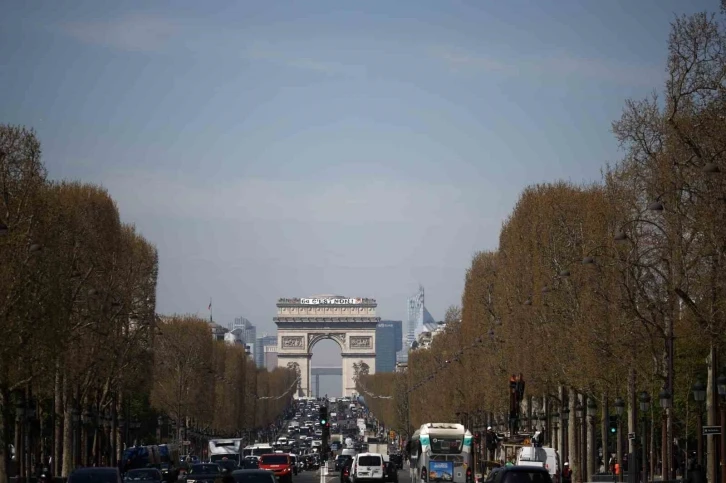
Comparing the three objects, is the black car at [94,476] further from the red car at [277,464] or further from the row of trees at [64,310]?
the red car at [277,464]

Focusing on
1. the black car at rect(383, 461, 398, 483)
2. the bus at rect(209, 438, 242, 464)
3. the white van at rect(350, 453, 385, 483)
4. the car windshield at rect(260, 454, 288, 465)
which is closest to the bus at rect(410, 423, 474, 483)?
the white van at rect(350, 453, 385, 483)

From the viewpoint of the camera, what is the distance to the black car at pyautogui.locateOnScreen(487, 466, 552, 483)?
34.0m

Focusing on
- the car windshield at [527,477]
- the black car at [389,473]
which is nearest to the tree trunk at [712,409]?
the car windshield at [527,477]

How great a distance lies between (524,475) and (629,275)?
23482 mm

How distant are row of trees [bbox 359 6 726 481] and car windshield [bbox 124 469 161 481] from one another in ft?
58.2

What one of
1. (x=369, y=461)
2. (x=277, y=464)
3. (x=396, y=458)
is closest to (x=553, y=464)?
(x=369, y=461)

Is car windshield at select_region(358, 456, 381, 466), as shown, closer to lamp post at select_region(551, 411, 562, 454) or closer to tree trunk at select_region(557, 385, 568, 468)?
tree trunk at select_region(557, 385, 568, 468)

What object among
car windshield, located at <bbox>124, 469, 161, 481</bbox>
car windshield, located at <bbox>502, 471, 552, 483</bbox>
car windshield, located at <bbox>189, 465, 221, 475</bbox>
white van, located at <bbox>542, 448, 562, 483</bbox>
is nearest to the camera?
car windshield, located at <bbox>502, 471, 552, 483</bbox>

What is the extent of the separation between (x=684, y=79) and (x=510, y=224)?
3837cm

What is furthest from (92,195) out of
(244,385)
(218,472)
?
(244,385)

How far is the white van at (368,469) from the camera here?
72188 millimetres

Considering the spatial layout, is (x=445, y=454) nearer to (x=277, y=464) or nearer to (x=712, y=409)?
(x=277, y=464)

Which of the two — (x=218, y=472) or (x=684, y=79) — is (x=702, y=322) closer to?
(x=684, y=79)

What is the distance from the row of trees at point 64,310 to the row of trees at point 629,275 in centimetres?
2142
